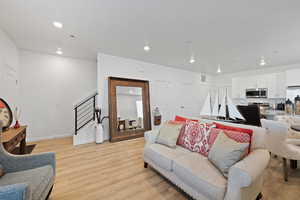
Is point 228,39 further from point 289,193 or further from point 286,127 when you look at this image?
point 289,193

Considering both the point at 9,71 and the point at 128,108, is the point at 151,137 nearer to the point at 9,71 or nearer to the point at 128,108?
the point at 128,108

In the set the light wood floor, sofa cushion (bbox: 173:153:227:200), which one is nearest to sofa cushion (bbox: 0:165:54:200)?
the light wood floor

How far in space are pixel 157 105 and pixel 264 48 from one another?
12.1 feet

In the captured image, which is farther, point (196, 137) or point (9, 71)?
point (9, 71)

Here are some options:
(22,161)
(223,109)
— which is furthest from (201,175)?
(22,161)

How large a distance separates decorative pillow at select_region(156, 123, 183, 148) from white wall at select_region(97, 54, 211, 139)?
2252mm

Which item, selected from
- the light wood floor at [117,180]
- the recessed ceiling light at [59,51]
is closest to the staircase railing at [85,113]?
the light wood floor at [117,180]

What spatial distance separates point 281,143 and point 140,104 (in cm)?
351

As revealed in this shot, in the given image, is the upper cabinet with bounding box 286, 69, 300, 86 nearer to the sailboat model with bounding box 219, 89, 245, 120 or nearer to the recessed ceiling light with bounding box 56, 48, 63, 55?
the sailboat model with bounding box 219, 89, 245, 120

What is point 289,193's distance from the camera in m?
1.61

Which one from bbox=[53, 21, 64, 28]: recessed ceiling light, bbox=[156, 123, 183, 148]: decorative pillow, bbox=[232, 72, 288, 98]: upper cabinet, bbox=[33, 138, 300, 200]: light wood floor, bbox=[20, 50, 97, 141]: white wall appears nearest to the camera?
bbox=[33, 138, 300, 200]: light wood floor

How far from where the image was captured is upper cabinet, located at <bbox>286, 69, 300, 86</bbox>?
4.19m

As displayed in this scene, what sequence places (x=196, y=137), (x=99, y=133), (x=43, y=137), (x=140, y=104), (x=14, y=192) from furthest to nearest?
A: (x=140, y=104) < (x=43, y=137) < (x=99, y=133) < (x=196, y=137) < (x=14, y=192)

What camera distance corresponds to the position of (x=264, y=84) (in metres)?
5.02
